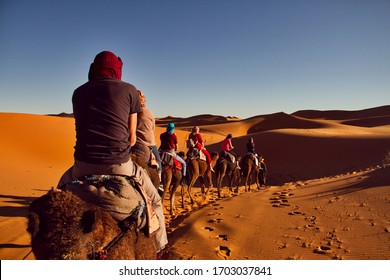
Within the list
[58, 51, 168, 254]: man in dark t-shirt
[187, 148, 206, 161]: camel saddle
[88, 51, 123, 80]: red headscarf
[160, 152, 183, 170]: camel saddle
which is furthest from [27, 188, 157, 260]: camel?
[187, 148, 206, 161]: camel saddle

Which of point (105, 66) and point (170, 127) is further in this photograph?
point (170, 127)

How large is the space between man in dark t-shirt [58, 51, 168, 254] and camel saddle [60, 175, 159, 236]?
0.09m

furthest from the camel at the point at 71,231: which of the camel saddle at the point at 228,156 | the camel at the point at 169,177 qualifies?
the camel saddle at the point at 228,156

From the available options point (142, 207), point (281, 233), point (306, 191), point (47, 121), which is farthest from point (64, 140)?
point (142, 207)

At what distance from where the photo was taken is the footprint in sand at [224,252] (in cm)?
517

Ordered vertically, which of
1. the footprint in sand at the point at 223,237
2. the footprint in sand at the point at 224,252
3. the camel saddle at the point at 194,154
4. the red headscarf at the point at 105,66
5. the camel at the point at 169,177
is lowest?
the footprint in sand at the point at 223,237

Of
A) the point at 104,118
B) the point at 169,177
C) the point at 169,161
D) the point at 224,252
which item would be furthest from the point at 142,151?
the point at 169,177

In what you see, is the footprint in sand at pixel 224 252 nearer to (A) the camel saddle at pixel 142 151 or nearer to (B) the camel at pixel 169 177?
(A) the camel saddle at pixel 142 151

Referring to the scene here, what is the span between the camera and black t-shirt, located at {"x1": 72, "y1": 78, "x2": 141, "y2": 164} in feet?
9.00

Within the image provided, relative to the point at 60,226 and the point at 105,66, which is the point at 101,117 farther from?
the point at 60,226

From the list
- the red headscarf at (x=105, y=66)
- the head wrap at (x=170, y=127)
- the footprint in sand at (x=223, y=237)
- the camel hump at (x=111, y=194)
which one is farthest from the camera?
the head wrap at (x=170, y=127)

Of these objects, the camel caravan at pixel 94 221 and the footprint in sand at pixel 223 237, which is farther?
the footprint in sand at pixel 223 237

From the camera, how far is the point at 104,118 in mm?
2756

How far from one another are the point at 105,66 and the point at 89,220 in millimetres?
1377
